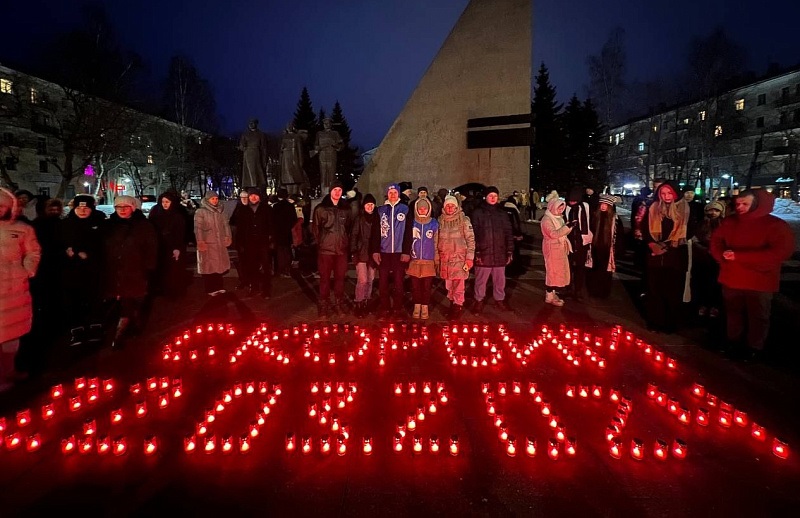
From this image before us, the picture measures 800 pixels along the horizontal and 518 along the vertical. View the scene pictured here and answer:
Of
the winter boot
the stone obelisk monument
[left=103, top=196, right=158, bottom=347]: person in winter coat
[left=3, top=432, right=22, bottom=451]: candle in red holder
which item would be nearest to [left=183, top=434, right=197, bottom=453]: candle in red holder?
[left=3, top=432, right=22, bottom=451]: candle in red holder

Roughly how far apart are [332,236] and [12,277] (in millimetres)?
3129

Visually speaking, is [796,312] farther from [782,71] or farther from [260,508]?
[782,71]

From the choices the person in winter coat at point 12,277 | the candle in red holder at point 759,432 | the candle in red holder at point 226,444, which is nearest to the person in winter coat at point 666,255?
the candle in red holder at point 759,432

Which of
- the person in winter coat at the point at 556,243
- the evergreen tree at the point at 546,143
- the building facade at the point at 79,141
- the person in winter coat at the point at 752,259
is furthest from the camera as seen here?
the evergreen tree at the point at 546,143

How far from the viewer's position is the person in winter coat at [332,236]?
567 centimetres

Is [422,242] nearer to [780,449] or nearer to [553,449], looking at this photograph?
[553,449]

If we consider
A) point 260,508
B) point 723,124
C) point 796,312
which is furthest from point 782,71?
point 260,508

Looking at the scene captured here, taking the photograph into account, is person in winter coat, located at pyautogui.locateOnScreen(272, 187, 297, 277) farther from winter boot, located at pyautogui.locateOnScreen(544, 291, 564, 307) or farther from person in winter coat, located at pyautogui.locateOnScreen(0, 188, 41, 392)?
winter boot, located at pyautogui.locateOnScreen(544, 291, 564, 307)

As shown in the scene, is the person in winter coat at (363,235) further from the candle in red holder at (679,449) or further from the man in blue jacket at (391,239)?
the candle in red holder at (679,449)

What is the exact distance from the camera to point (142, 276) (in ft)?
16.0

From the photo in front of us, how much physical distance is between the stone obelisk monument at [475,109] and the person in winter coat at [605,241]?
5.34 meters

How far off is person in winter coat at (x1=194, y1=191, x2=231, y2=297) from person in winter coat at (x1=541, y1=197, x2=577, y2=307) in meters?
4.74

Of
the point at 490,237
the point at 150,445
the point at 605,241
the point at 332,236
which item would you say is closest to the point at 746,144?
the point at 605,241

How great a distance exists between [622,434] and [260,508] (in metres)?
2.42
